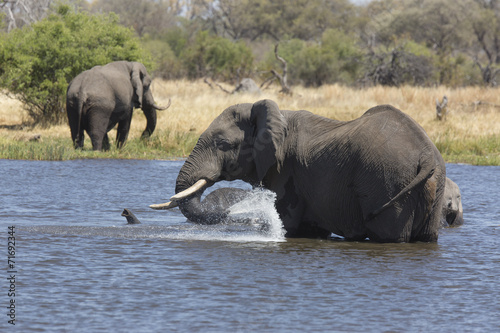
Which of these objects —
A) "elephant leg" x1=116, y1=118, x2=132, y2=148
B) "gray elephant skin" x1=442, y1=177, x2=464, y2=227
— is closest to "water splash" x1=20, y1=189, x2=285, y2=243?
"gray elephant skin" x1=442, y1=177, x2=464, y2=227

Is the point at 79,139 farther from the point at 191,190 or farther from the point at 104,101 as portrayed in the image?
the point at 191,190

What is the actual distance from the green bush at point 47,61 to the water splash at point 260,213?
460 inches

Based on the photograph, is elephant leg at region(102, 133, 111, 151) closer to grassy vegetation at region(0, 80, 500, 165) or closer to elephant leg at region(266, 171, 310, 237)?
grassy vegetation at region(0, 80, 500, 165)

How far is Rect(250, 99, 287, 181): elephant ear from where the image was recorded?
7.38 meters

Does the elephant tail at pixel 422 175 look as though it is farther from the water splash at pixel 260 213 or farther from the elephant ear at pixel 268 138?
the water splash at pixel 260 213

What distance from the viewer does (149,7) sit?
70562mm

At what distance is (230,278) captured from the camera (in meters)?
6.15

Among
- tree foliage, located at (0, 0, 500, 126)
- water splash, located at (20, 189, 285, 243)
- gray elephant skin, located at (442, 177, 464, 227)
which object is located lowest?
water splash, located at (20, 189, 285, 243)

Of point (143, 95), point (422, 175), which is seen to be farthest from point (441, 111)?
point (422, 175)

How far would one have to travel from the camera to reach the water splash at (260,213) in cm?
789

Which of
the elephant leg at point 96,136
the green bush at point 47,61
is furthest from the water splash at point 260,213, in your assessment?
the green bush at point 47,61

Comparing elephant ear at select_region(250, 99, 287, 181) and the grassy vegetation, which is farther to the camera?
the grassy vegetation

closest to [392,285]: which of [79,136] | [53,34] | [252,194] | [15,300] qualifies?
[15,300]

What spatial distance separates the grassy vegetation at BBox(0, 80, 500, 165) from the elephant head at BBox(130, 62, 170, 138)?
31cm
